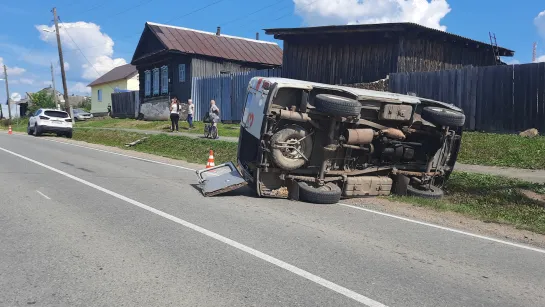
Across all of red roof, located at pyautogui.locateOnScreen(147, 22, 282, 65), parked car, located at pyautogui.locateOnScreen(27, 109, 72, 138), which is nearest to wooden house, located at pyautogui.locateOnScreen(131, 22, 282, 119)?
red roof, located at pyautogui.locateOnScreen(147, 22, 282, 65)

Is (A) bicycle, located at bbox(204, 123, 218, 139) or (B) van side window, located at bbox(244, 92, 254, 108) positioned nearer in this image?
(B) van side window, located at bbox(244, 92, 254, 108)

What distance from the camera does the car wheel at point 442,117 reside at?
9469mm

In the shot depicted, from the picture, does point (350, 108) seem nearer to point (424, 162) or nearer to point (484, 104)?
point (424, 162)

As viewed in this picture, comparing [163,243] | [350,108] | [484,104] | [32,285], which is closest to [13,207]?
[163,243]

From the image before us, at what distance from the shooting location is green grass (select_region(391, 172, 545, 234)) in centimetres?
812

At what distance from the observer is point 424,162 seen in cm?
1017

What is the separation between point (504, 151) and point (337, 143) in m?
5.82

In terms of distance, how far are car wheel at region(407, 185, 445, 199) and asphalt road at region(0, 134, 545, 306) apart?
74.5 inches

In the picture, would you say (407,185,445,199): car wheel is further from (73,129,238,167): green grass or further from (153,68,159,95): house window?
(153,68,159,95): house window

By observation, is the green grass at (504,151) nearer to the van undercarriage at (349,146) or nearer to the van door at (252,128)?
→ the van undercarriage at (349,146)

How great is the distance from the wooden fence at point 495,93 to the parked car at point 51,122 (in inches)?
742

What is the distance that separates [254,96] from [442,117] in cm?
361

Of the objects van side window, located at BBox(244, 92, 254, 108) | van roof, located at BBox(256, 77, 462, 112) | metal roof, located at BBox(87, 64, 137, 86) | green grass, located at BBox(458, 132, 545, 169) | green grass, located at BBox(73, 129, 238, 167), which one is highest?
metal roof, located at BBox(87, 64, 137, 86)

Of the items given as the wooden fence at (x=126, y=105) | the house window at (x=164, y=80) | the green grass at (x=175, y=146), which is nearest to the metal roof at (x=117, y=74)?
the wooden fence at (x=126, y=105)
